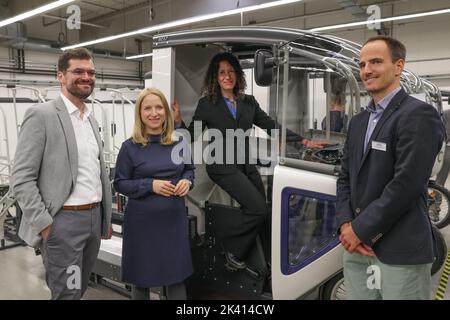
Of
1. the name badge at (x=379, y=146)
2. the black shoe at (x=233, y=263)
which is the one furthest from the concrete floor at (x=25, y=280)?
the name badge at (x=379, y=146)

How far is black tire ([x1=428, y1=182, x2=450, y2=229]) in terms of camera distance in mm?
5020

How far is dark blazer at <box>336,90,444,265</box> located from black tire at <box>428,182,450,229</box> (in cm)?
369

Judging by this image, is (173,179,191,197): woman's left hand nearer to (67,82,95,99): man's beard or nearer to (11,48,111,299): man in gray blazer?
(11,48,111,299): man in gray blazer

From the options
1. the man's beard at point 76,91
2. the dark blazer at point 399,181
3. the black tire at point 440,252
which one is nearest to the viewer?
the dark blazer at point 399,181

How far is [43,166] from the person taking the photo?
209 centimetres

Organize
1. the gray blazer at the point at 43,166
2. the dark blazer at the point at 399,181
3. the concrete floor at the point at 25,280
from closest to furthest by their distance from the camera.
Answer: the dark blazer at the point at 399,181, the gray blazer at the point at 43,166, the concrete floor at the point at 25,280

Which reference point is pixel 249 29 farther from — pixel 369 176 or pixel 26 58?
pixel 26 58

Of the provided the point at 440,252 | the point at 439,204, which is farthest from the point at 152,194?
the point at 439,204

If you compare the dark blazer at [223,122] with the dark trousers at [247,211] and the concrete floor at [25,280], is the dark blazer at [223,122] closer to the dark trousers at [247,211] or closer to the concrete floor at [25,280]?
the dark trousers at [247,211]

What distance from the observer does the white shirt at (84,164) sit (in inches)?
85.9

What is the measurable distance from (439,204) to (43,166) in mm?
4920

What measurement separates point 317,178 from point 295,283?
28.5 inches

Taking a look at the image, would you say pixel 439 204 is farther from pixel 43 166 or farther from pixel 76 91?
pixel 43 166

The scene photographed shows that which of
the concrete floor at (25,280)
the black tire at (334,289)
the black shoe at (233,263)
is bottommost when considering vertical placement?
the concrete floor at (25,280)
